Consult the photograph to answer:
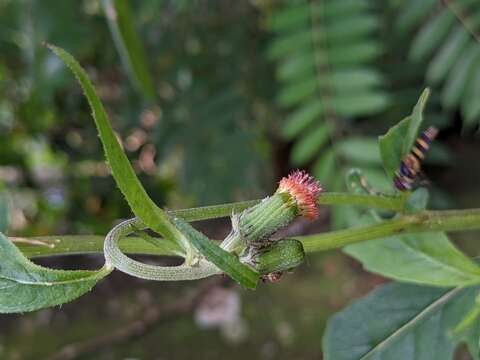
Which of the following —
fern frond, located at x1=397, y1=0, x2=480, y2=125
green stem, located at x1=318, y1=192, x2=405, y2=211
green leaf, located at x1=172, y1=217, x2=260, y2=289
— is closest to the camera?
green leaf, located at x1=172, y1=217, x2=260, y2=289

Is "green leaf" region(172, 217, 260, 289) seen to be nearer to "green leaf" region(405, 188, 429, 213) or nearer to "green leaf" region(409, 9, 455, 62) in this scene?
"green leaf" region(405, 188, 429, 213)

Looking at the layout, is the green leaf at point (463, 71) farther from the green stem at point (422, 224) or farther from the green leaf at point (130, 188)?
the green leaf at point (130, 188)

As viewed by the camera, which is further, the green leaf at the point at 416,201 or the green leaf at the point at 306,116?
the green leaf at the point at 306,116

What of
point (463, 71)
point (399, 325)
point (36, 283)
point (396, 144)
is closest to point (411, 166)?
point (396, 144)

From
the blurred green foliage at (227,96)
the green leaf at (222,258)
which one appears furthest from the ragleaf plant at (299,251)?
the blurred green foliage at (227,96)

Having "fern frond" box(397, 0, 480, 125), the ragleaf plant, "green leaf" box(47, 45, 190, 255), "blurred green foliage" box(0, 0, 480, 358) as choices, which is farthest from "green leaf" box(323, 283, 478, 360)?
"fern frond" box(397, 0, 480, 125)

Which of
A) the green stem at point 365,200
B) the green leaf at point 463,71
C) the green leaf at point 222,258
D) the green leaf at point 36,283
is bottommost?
the green leaf at point 463,71

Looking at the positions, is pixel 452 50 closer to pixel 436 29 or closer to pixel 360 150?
pixel 436 29
